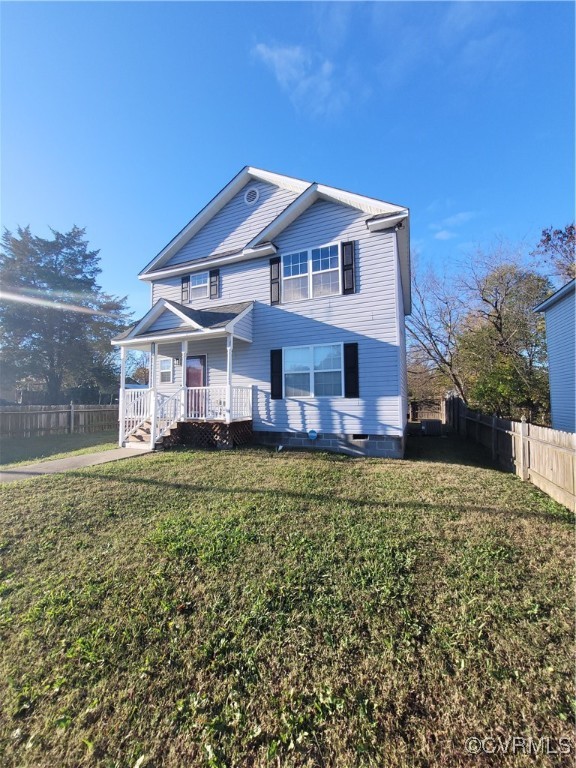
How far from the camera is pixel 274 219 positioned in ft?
34.5

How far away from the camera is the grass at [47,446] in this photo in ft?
33.5

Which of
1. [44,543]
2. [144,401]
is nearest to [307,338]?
[144,401]

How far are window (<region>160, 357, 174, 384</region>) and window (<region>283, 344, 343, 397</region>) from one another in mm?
4847

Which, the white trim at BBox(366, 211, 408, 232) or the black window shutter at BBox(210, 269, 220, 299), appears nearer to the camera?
the white trim at BBox(366, 211, 408, 232)

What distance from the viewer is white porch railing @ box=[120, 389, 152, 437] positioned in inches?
413

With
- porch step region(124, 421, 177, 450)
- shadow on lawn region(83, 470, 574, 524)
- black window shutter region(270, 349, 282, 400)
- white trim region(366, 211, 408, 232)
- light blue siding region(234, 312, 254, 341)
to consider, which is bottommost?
shadow on lawn region(83, 470, 574, 524)

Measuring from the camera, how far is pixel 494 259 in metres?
18.8

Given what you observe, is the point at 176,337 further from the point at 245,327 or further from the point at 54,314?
the point at 54,314

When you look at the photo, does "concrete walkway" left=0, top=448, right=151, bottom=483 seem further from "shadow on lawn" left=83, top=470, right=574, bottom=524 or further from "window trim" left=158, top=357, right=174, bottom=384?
"window trim" left=158, top=357, right=174, bottom=384

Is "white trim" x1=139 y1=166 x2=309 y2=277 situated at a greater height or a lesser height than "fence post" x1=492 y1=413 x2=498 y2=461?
greater

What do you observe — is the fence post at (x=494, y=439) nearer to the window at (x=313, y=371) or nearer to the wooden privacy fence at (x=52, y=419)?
the window at (x=313, y=371)

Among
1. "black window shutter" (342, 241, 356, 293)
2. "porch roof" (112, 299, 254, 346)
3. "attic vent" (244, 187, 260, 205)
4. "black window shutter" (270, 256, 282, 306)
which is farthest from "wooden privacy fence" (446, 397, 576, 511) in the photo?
"attic vent" (244, 187, 260, 205)

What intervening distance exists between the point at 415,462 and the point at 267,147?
12.0 m

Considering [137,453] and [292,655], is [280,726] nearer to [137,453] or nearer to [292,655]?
[292,655]
